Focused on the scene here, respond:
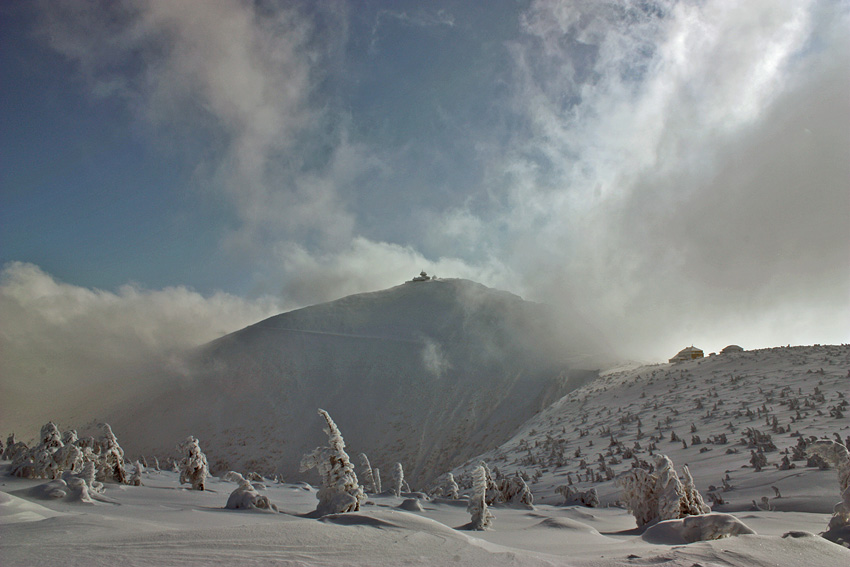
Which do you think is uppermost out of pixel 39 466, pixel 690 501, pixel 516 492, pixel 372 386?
pixel 372 386

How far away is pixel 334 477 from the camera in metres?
7.30

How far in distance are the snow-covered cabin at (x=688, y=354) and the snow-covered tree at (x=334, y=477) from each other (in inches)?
1199

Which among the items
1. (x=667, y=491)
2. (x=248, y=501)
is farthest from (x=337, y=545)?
(x=667, y=491)

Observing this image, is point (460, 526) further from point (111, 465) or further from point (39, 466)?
point (39, 466)

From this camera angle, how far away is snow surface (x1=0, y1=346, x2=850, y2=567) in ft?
11.1

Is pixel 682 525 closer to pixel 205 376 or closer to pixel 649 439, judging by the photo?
pixel 649 439

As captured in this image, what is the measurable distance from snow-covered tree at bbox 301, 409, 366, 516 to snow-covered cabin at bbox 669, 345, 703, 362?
99.9 ft

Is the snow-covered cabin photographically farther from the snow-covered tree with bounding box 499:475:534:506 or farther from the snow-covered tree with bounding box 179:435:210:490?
the snow-covered tree with bounding box 179:435:210:490

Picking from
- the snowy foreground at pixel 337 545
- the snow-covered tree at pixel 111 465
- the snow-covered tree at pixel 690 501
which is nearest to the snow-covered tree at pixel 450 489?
the snow-covered tree at pixel 690 501

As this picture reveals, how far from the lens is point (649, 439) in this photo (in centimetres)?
1647

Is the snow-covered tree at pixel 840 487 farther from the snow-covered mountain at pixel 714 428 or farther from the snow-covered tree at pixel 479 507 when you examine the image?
the snow-covered tree at pixel 479 507

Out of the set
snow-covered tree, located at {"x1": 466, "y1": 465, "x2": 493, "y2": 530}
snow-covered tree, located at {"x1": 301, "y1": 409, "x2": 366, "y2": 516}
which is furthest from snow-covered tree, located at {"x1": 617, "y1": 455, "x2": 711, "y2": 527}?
snow-covered tree, located at {"x1": 301, "y1": 409, "x2": 366, "y2": 516}

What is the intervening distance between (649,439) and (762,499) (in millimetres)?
9032

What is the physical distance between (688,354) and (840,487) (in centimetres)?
2981
